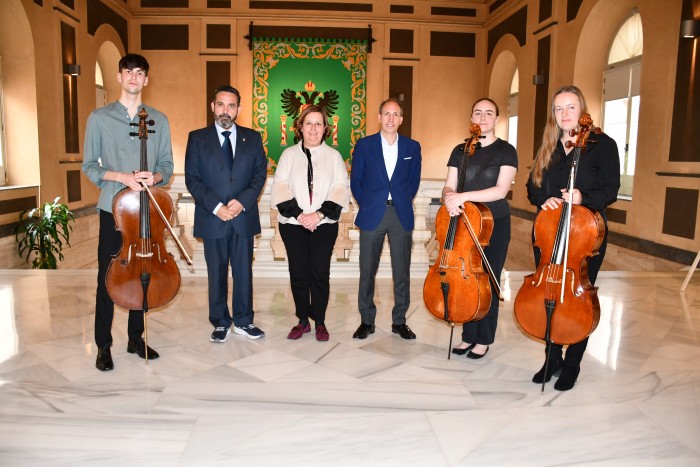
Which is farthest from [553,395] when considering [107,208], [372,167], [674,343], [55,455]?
[107,208]

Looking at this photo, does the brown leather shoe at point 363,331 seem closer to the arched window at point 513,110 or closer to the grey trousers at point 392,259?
the grey trousers at point 392,259

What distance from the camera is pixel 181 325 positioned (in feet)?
11.5

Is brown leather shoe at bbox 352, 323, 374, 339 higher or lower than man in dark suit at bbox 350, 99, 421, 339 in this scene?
lower

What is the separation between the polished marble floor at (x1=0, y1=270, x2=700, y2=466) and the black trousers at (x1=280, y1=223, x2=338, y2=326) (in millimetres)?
210

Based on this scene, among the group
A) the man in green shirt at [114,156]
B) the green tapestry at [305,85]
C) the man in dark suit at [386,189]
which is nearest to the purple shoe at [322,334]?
the man in dark suit at [386,189]

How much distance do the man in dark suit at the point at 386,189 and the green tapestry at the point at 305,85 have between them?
7.03m

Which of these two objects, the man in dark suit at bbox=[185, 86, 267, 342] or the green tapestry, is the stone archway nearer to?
the green tapestry

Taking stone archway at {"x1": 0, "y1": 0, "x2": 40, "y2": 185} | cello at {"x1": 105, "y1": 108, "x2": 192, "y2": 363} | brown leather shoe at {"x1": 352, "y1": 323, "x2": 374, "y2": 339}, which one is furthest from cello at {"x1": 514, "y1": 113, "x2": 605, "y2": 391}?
stone archway at {"x1": 0, "y1": 0, "x2": 40, "y2": 185}

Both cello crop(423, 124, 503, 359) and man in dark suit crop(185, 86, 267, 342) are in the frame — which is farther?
man in dark suit crop(185, 86, 267, 342)

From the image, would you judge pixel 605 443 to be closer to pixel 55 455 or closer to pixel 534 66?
pixel 55 455

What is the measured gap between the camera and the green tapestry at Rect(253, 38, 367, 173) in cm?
998

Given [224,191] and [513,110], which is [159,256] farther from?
[513,110]

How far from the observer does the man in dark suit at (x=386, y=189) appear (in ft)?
10.2

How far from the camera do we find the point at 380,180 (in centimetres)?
312
